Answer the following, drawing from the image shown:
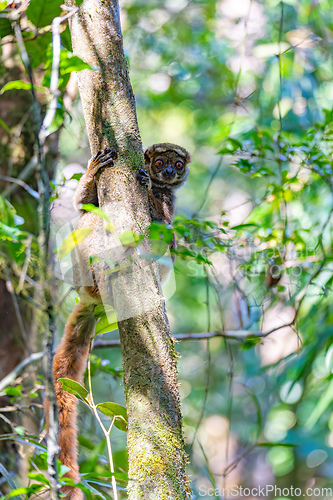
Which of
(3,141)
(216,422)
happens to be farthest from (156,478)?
(216,422)

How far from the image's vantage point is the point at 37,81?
3.71 metres

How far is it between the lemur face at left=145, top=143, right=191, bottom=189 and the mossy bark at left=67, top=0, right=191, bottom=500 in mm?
1696

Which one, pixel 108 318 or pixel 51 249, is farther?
pixel 51 249

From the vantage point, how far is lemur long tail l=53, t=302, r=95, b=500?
2334 mm

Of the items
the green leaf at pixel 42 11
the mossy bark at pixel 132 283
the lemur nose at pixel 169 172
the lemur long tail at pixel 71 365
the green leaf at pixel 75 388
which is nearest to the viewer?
the mossy bark at pixel 132 283

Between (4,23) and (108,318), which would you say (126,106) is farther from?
(4,23)

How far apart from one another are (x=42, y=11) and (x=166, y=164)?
1565 mm

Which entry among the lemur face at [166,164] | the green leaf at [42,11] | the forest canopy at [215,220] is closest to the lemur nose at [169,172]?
the lemur face at [166,164]

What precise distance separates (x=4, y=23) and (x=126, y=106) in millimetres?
1204

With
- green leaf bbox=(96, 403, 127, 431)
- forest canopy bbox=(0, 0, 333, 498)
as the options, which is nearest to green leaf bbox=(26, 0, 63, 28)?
forest canopy bbox=(0, 0, 333, 498)

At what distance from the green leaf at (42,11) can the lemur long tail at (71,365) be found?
1.67 meters

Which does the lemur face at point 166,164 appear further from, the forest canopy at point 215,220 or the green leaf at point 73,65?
the green leaf at point 73,65

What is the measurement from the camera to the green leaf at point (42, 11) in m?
2.52

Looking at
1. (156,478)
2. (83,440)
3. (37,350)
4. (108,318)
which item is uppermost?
(37,350)
